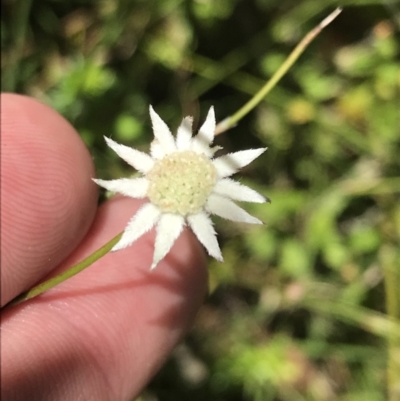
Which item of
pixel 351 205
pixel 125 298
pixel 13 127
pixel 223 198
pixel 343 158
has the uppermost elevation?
pixel 13 127

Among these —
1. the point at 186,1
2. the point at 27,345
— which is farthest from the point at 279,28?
the point at 27,345

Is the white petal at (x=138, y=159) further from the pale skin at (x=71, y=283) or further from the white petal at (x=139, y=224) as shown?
the pale skin at (x=71, y=283)

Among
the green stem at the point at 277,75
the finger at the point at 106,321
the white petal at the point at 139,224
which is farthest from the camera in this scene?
the finger at the point at 106,321

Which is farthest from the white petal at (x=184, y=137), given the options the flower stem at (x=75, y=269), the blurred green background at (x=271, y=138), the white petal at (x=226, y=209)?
the blurred green background at (x=271, y=138)

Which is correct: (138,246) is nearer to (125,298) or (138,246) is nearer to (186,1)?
(125,298)

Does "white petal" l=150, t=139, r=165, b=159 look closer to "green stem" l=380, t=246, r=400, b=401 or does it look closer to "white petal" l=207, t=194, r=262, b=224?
"white petal" l=207, t=194, r=262, b=224

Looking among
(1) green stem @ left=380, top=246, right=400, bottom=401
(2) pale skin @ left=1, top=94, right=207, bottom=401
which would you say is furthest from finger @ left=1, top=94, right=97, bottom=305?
(1) green stem @ left=380, top=246, right=400, bottom=401
